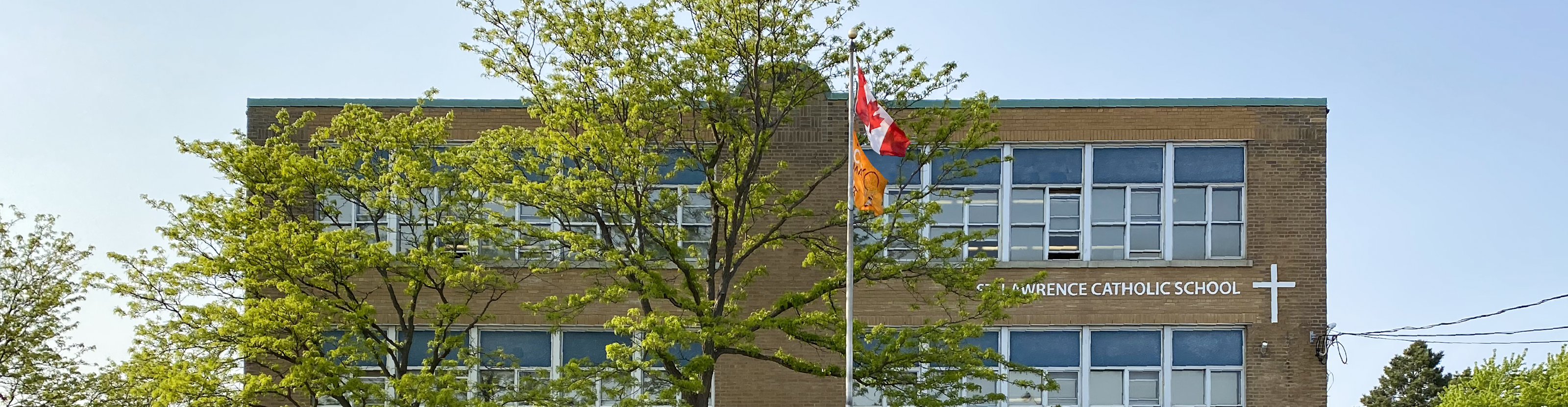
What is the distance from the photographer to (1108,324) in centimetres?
2366

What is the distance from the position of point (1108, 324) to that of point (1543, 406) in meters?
15.0

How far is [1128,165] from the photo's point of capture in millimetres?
24031

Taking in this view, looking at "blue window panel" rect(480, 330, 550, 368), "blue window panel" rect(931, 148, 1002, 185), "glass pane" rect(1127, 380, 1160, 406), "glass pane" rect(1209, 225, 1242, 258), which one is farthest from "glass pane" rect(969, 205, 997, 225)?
"blue window panel" rect(480, 330, 550, 368)

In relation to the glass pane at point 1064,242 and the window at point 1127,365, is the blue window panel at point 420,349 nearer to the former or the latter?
the window at point 1127,365

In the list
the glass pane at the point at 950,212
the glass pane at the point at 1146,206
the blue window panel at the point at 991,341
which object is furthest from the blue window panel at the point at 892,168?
the glass pane at the point at 1146,206

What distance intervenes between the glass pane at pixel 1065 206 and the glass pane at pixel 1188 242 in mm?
1689

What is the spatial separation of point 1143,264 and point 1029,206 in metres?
2.13

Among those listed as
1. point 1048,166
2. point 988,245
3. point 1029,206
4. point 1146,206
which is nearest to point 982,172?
point 1029,206

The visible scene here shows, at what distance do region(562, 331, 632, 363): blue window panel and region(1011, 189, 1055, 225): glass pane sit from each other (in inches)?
284

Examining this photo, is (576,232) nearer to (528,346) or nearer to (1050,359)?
(528,346)

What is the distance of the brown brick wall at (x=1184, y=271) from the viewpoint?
77.3 feet

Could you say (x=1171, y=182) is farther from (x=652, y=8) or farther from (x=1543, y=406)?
(x=1543, y=406)

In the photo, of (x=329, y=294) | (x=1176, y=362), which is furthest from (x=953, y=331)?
(x=329, y=294)

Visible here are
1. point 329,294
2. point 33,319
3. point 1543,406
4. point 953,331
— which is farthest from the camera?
A: point 1543,406
